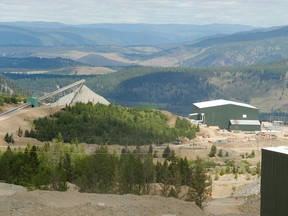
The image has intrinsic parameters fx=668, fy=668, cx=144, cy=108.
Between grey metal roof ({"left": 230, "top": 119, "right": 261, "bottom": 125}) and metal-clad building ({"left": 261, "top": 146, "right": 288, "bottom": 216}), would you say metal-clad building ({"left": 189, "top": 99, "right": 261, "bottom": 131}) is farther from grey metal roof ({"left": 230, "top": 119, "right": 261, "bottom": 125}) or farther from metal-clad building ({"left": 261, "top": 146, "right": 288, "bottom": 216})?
metal-clad building ({"left": 261, "top": 146, "right": 288, "bottom": 216})

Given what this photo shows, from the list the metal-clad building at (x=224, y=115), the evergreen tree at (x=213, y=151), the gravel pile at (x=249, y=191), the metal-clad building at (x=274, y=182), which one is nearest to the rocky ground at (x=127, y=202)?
the gravel pile at (x=249, y=191)

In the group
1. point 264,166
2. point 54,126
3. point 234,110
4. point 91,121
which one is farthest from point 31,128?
point 264,166

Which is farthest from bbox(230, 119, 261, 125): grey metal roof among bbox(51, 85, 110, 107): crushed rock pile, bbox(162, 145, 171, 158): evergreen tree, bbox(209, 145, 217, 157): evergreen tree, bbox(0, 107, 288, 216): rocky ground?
bbox(0, 107, 288, 216): rocky ground

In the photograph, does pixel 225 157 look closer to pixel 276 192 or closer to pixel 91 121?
pixel 91 121

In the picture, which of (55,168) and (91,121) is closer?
(55,168)

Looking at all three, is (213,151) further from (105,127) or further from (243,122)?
(243,122)

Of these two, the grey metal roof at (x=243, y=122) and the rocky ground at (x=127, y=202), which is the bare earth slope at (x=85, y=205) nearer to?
the rocky ground at (x=127, y=202)

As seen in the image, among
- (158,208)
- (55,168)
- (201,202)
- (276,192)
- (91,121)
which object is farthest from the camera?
(91,121)
